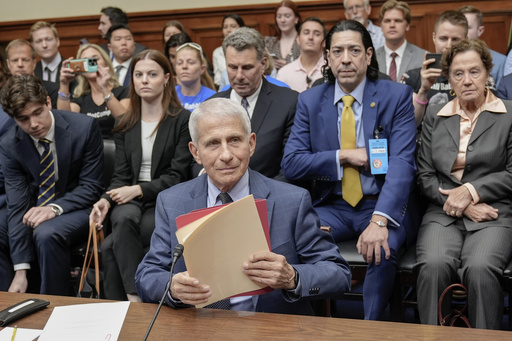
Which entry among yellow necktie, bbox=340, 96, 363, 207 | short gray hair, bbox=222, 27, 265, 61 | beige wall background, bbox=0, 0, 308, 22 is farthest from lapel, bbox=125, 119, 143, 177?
beige wall background, bbox=0, 0, 308, 22

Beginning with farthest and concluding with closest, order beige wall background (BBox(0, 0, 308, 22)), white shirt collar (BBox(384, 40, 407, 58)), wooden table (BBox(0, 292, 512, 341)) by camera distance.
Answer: beige wall background (BBox(0, 0, 308, 22)) → white shirt collar (BBox(384, 40, 407, 58)) → wooden table (BBox(0, 292, 512, 341))

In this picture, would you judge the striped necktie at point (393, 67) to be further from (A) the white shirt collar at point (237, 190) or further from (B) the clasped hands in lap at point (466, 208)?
(A) the white shirt collar at point (237, 190)

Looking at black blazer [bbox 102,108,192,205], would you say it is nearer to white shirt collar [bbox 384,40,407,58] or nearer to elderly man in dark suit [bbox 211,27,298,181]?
elderly man in dark suit [bbox 211,27,298,181]

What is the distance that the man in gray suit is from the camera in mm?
4910

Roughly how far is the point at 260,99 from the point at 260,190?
158cm

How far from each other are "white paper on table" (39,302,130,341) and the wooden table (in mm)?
27

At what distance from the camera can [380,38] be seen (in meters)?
5.80

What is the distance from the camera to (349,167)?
3.20 meters

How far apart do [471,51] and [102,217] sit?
212 cm

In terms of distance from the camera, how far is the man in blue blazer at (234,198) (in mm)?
1982

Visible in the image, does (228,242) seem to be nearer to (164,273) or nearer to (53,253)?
(164,273)

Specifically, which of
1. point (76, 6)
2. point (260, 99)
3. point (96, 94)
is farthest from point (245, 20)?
point (260, 99)

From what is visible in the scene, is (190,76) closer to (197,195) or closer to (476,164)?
(476,164)

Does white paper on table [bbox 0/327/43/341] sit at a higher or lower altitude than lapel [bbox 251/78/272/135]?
lower
